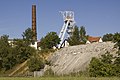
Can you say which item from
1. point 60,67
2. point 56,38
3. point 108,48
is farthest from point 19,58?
point 108,48

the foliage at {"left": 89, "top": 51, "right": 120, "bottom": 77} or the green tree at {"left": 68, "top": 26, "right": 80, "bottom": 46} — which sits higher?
the green tree at {"left": 68, "top": 26, "right": 80, "bottom": 46}

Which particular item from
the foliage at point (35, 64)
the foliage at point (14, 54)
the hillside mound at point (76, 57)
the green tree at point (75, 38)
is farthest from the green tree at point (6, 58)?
the green tree at point (75, 38)

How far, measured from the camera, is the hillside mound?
231 ft

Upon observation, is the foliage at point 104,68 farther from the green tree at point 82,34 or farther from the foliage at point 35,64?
the green tree at point 82,34

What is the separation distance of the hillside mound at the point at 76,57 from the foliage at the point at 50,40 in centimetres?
1596

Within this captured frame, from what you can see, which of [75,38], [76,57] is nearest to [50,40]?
[75,38]

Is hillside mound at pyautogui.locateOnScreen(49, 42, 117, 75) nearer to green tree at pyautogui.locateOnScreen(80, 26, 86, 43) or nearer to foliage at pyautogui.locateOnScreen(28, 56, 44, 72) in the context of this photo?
foliage at pyautogui.locateOnScreen(28, 56, 44, 72)

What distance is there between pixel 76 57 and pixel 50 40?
90.2 feet

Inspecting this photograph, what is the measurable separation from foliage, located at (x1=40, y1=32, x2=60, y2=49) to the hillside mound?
1596 cm

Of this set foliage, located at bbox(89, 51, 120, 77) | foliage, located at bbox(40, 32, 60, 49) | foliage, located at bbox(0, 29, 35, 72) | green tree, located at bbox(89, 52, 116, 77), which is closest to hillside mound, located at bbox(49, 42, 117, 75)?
foliage, located at bbox(0, 29, 35, 72)

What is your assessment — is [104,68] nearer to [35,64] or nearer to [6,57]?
[35,64]

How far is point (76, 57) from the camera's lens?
79750 mm

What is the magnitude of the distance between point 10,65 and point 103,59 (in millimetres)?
44446

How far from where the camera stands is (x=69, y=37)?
115062 mm
